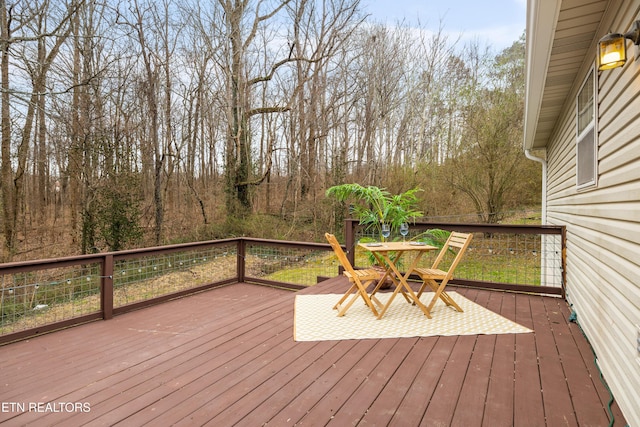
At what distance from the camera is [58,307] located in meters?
5.80

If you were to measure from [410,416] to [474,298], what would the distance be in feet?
8.78

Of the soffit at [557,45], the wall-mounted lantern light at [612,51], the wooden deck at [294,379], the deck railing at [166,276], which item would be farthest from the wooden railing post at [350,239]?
the wall-mounted lantern light at [612,51]

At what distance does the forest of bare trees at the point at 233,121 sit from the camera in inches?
332

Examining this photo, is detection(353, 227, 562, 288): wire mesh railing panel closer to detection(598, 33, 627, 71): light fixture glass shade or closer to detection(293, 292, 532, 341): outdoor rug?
detection(293, 292, 532, 341): outdoor rug

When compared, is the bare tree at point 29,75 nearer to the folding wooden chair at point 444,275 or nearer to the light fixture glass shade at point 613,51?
the folding wooden chair at point 444,275

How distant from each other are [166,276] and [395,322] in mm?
5094

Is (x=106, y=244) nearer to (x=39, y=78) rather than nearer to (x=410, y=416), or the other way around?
(x=39, y=78)

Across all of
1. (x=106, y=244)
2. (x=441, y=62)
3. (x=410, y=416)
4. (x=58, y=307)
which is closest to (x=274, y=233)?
(x=106, y=244)

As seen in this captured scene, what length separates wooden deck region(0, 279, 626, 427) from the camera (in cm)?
178

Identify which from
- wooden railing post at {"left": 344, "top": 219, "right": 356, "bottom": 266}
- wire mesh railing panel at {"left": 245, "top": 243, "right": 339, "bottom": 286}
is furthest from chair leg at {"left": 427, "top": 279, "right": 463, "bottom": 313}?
wire mesh railing panel at {"left": 245, "top": 243, "right": 339, "bottom": 286}

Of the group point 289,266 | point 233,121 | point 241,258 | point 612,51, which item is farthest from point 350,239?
point 233,121

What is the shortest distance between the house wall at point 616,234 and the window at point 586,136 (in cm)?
11

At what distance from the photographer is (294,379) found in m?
2.17

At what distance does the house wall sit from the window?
0.35 ft
